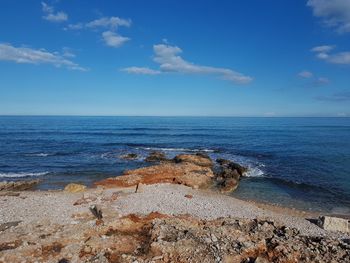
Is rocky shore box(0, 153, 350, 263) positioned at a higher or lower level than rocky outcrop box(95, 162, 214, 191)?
higher

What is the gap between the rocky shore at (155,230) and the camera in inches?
494

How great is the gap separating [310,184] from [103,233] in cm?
2376

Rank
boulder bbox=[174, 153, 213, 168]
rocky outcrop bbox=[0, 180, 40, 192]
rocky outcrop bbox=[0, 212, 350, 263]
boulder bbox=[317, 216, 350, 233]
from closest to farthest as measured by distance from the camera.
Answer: rocky outcrop bbox=[0, 212, 350, 263]
boulder bbox=[317, 216, 350, 233]
rocky outcrop bbox=[0, 180, 40, 192]
boulder bbox=[174, 153, 213, 168]

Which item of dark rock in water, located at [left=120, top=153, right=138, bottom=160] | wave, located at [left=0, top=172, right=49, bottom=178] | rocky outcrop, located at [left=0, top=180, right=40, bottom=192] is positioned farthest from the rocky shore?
dark rock in water, located at [left=120, top=153, right=138, bottom=160]

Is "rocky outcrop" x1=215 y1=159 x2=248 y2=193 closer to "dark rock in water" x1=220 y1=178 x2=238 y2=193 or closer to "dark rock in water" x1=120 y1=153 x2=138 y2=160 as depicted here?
"dark rock in water" x1=220 y1=178 x2=238 y2=193

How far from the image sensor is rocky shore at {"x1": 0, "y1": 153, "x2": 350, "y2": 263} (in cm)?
1254

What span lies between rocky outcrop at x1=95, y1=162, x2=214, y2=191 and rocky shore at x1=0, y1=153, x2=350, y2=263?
4.21m

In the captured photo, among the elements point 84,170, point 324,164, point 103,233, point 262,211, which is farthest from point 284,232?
point 324,164

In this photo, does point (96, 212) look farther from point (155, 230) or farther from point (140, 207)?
point (155, 230)

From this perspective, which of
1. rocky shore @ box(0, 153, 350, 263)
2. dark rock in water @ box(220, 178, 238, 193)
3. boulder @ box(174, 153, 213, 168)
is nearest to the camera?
rocky shore @ box(0, 153, 350, 263)

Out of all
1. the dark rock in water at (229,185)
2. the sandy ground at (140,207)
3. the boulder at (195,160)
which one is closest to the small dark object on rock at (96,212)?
the sandy ground at (140,207)

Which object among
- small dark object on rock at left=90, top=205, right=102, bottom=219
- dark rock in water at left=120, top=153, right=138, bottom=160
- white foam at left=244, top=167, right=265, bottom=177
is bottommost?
white foam at left=244, top=167, right=265, bottom=177

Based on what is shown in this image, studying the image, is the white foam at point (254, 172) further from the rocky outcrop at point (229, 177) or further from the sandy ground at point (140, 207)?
the sandy ground at point (140, 207)

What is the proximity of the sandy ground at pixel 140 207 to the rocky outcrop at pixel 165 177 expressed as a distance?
3887 millimetres
